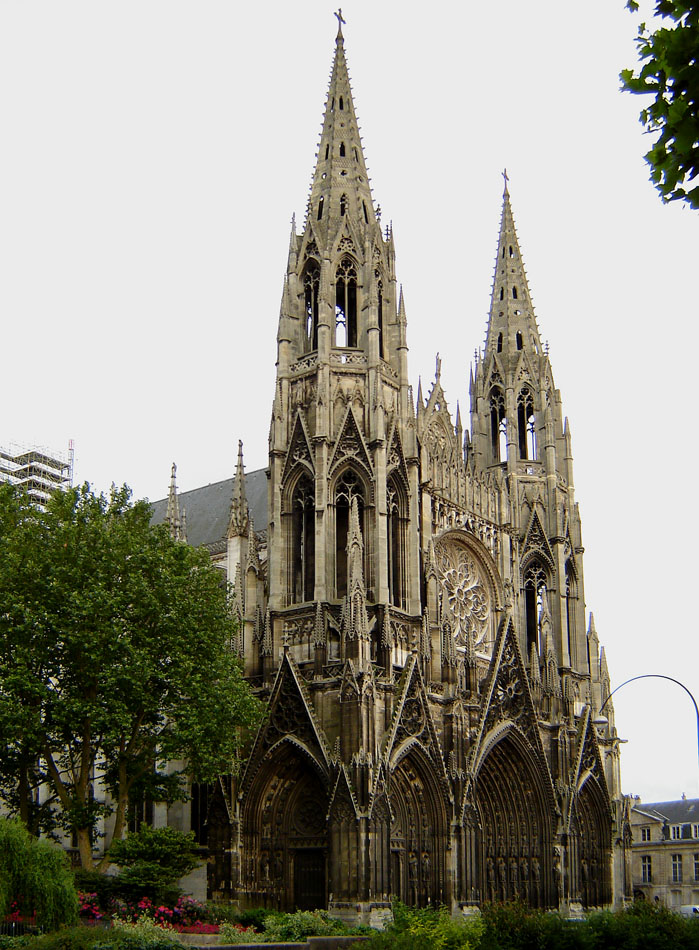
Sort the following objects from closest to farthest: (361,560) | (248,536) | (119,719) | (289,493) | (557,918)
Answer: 1. (557,918)
2. (119,719)
3. (361,560)
4. (289,493)
5. (248,536)

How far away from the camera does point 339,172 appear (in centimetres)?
5009

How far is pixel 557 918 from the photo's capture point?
23766 mm

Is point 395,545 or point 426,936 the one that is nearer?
point 426,936

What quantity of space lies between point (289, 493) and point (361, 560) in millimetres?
4678

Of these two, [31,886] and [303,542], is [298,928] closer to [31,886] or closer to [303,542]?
[31,886]

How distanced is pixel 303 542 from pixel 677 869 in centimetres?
5771

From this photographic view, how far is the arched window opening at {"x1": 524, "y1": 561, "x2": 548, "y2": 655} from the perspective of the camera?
5606cm

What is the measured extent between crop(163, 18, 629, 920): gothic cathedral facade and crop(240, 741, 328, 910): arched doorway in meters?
0.08

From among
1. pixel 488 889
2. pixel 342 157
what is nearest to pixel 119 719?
pixel 488 889

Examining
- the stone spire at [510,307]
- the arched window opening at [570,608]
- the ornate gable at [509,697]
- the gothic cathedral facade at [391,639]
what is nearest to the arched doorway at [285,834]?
the gothic cathedral facade at [391,639]

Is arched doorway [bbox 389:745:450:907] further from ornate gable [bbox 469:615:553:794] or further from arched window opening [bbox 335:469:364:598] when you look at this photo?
arched window opening [bbox 335:469:364:598]

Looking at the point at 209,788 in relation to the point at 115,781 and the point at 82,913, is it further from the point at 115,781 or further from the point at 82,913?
the point at 82,913

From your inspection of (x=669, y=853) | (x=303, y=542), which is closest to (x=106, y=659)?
(x=303, y=542)

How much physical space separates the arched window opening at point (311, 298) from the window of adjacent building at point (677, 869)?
5900cm
